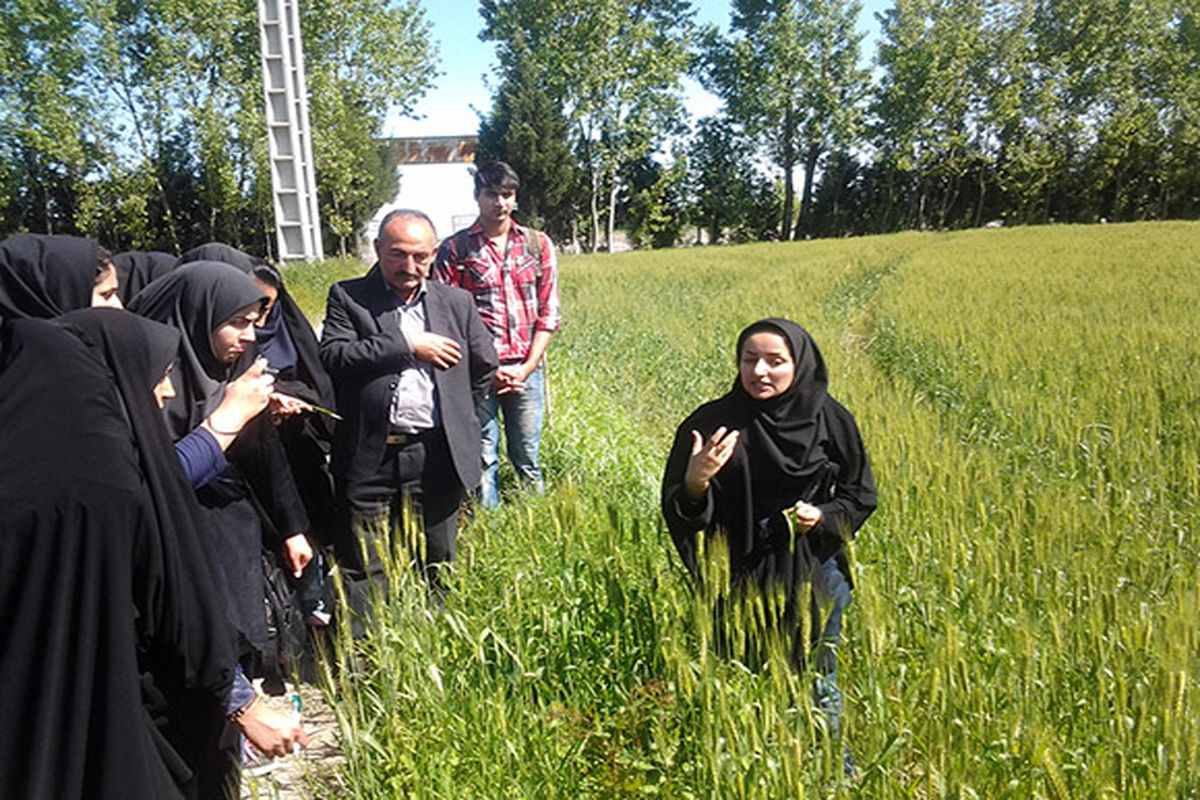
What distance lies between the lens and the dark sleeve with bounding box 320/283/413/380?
295 cm

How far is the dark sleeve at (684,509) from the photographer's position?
2.30m

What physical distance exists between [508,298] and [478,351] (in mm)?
873

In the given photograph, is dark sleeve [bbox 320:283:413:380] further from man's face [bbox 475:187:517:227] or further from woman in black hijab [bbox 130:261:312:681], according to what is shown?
man's face [bbox 475:187:517:227]

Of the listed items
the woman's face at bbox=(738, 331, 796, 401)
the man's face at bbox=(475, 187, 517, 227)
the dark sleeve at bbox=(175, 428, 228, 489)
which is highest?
the man's face at bbox=(475, 187, 517, 227)

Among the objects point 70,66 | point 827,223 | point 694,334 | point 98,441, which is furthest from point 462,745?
point 827,223

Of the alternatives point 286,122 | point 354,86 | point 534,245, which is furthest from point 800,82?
point 534,245

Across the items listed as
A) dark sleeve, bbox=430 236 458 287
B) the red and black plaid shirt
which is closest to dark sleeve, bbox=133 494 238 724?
the red and black plaid shirt

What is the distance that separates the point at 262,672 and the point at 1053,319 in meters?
8.40

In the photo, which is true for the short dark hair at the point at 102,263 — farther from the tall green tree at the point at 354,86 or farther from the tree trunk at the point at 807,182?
the tree trunk at the point at 807,182

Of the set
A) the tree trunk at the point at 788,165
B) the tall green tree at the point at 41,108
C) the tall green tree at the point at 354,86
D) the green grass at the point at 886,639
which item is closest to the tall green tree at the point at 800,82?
the tree trunk at the point at 788,165

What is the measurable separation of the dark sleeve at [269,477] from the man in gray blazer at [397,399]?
1.38 feet

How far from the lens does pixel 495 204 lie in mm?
3949

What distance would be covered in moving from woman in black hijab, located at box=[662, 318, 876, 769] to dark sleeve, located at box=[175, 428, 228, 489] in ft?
3.78

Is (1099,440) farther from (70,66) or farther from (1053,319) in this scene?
(70,66)
